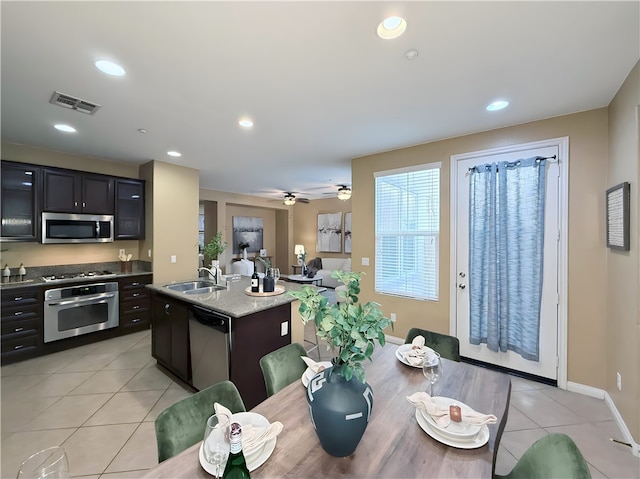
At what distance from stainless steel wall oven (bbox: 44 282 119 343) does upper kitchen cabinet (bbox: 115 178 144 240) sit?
863mm

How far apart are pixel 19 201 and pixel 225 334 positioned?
3556 millimetres

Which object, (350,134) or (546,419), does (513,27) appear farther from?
(546,419)

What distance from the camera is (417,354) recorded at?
1649 mm

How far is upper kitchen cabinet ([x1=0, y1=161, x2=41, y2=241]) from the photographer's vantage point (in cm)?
330

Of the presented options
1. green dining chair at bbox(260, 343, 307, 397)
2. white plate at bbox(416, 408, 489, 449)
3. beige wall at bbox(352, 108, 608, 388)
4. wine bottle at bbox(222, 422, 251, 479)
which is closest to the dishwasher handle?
green dining chair at bbox(260, 343, 307, 397)

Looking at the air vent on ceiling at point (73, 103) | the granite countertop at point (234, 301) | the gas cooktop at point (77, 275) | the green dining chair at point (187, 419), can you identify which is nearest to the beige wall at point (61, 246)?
the gas cooktop at point (77, 275)

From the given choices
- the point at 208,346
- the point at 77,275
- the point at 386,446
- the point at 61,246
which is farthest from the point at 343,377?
→ the point at 61,246

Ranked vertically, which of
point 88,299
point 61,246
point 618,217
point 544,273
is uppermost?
point 618,217

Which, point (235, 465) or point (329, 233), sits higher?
point (329, 233)

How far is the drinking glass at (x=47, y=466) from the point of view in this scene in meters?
0.68

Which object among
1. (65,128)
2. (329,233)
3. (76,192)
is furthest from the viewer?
(329,233)

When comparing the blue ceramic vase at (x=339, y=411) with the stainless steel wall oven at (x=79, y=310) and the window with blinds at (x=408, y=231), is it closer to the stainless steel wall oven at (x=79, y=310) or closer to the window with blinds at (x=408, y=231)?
the window with blinds at (x=408, y=231)

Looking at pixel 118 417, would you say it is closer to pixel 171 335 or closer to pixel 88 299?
pixel 171 335

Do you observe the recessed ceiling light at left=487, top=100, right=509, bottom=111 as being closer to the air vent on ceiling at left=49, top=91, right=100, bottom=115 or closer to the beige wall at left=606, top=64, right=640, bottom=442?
the beige wall at left=606, top=64, right=640, bottom=442
